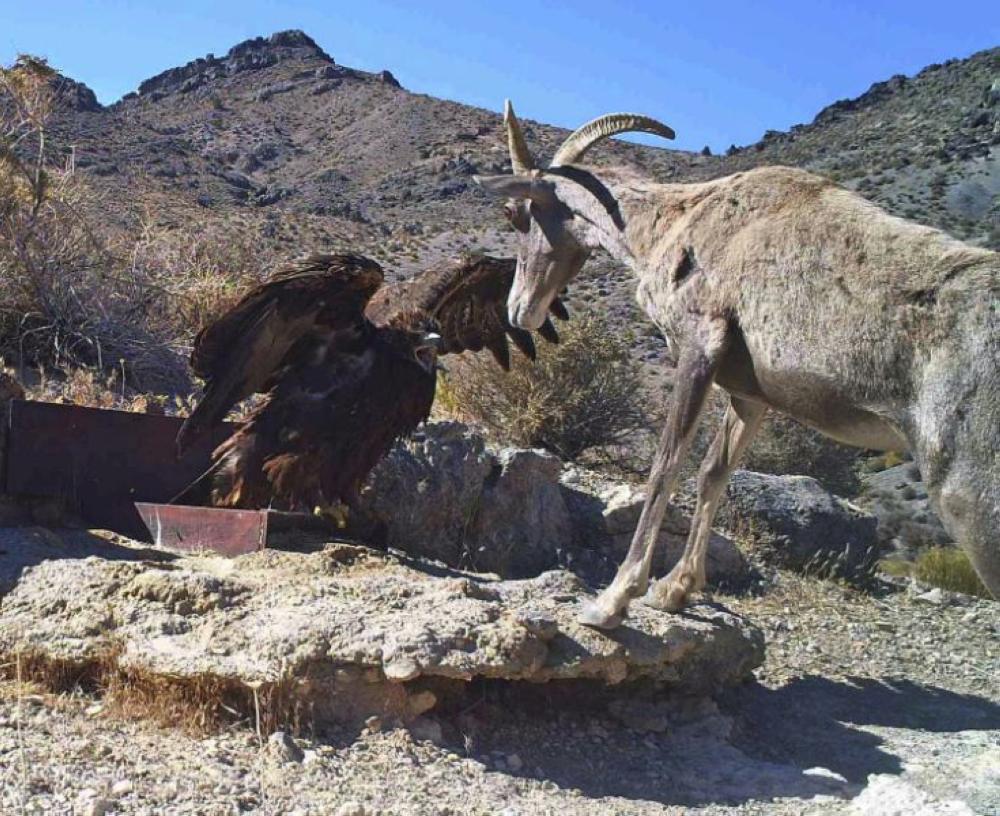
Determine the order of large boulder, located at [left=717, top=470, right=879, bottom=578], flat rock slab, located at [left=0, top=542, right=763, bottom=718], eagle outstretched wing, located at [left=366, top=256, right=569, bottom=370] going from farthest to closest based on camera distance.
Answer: large boulder, located at [left=717, top=470, right=879, bottom=578] < eagle outstretched wing, located at [left=366, top=256, right=569, bottom=370] < flat rock slab, located at [left=0, top=542, right=763, bottom=718]

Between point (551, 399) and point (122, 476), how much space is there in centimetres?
563

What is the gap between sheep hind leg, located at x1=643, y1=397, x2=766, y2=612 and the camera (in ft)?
19.7

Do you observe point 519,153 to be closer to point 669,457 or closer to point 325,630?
point 669,457

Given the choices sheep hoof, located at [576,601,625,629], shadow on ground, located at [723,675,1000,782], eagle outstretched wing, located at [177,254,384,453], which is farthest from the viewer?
eagle outstretched wing, located at [177,254,384,453]

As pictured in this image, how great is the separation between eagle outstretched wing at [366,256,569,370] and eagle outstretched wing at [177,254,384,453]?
1.54ft

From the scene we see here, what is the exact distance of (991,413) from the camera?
14.2 feet

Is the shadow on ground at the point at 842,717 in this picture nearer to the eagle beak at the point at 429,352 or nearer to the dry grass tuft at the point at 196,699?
the dry grass tuft at the point at 196,699

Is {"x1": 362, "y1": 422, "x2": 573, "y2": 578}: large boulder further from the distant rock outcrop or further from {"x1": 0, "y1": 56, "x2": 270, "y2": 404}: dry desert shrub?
the distant rock outcrop

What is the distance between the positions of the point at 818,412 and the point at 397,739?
2210mm

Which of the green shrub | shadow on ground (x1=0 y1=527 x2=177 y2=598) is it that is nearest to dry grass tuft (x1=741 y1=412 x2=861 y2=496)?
the green shrub

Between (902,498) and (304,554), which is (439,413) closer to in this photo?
(304,554)

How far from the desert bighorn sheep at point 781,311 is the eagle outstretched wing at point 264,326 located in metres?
0.96

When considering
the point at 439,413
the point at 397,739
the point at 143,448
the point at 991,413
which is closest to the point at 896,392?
the point at 991,413

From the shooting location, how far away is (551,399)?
11766mm
